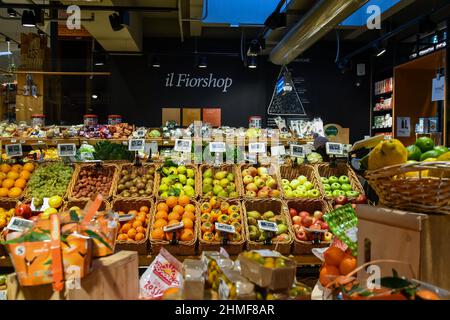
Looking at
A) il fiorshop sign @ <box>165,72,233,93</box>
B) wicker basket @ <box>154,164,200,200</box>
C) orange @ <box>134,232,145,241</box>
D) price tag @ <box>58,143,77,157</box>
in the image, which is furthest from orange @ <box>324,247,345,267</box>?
il fiorshop sign @ <box>165,72,233,93</box>

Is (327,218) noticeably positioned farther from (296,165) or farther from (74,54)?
(74,54)

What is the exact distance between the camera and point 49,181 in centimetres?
377

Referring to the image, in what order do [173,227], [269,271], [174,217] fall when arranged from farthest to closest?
[174,217] < [173,227] < [269,271]

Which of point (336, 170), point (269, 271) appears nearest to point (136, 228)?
point (336, 170)

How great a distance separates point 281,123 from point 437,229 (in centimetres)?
571

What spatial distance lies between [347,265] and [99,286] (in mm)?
1034

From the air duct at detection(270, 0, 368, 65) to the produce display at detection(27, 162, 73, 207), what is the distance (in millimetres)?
3477

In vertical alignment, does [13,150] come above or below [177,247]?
above

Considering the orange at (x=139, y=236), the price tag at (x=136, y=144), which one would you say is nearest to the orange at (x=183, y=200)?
the orange at (x=139, y=236)

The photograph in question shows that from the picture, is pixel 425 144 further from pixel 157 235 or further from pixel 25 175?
pixel 25 175

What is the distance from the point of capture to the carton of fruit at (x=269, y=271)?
3.88 ft

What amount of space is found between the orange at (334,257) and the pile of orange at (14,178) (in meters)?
2.78

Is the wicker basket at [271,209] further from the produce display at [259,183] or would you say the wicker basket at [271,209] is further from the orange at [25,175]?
the orange at [25,175]
